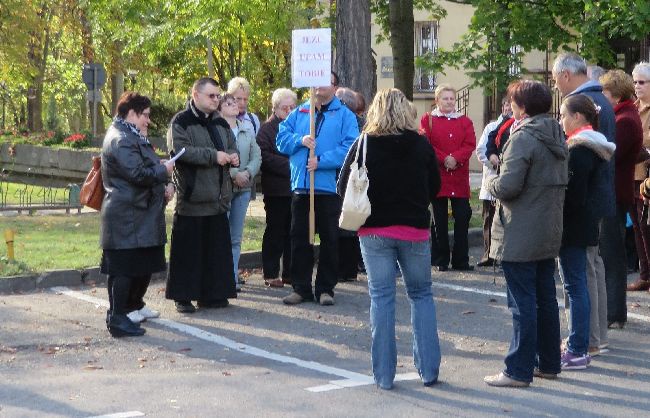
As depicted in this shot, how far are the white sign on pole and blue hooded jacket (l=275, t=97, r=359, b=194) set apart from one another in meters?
0.28

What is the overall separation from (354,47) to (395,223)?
842 centimetres

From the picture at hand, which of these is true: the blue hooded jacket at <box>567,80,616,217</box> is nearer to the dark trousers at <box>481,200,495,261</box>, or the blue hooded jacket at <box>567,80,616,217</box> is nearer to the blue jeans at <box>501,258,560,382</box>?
the blue jeans at <box>501,258,560,382</box>

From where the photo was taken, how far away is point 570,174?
7.93 m

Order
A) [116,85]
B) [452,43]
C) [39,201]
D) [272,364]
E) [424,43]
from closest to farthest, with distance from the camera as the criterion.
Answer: [272,364] < [39,201] < [452,43] < [424,43] < [116,85]

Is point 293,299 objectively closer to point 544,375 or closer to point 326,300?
point 326,300

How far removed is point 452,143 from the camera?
12867mm

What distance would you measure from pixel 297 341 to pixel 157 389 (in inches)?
73.7

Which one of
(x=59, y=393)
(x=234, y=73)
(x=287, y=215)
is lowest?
(x=59, y=393)

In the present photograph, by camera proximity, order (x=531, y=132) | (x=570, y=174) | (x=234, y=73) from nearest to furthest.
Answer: (x=531, y=132) → (x=570, y=174) → (x=234, y=73)

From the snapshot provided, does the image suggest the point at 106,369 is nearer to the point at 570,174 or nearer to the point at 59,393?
the point at 59,393

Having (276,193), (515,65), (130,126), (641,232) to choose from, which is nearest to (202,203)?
(130,126)

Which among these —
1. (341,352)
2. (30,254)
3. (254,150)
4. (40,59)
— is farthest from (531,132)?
(40,59)

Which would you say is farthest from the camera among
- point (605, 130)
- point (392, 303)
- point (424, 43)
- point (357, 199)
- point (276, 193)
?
point (424, 43)

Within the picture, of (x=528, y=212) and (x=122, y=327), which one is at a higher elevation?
(x=528, y=212)
